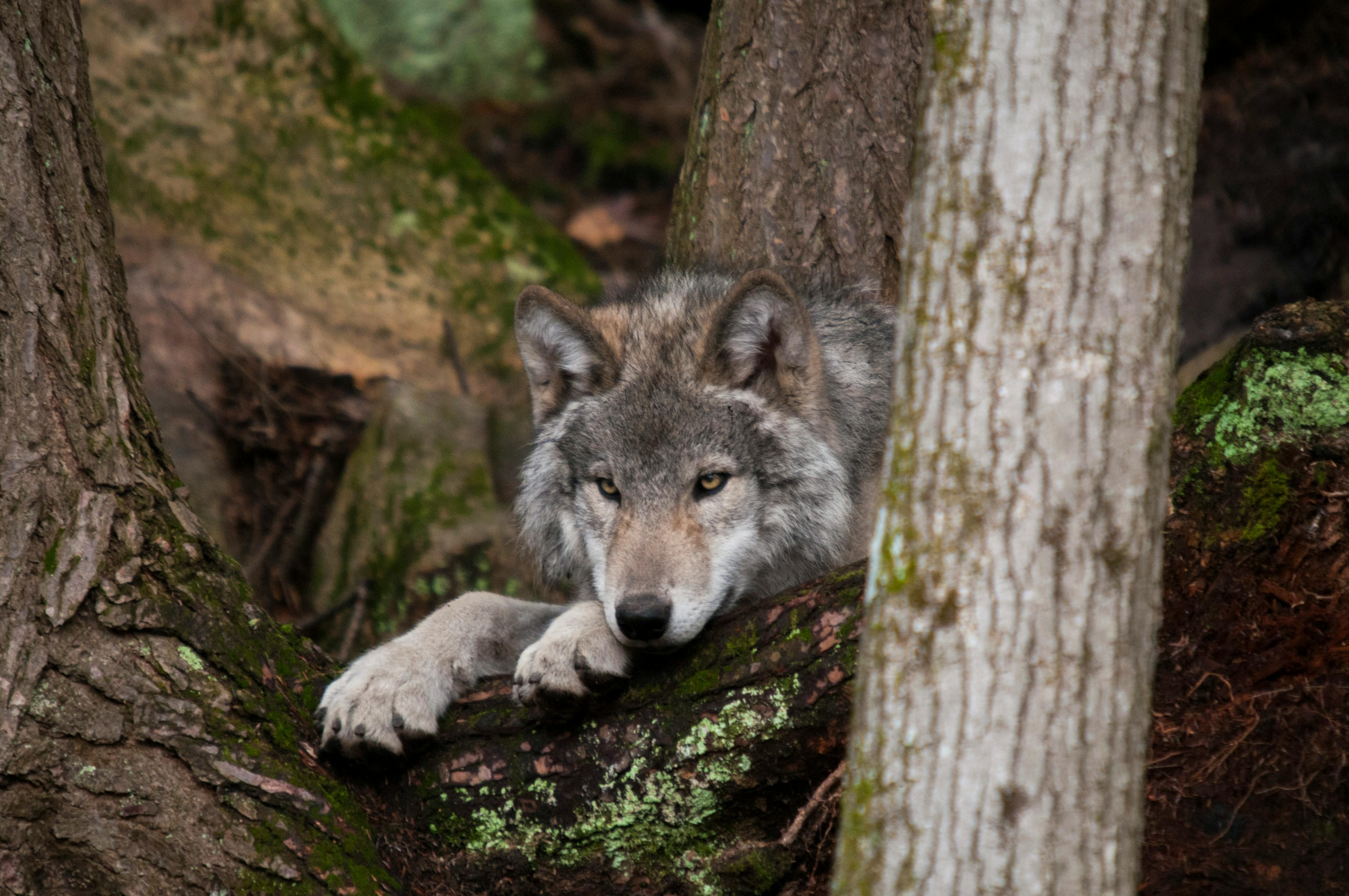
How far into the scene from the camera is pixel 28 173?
137 inches

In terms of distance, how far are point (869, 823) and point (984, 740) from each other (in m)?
0.33

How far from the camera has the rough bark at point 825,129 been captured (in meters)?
5.86

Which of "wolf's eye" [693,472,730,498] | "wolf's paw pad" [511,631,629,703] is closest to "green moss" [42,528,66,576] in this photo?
"wolf's paw pad" [511,631,629,703]

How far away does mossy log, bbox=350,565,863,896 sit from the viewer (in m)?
3.45

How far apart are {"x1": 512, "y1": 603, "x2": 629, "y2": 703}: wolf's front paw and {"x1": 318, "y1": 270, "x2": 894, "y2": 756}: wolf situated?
17mm

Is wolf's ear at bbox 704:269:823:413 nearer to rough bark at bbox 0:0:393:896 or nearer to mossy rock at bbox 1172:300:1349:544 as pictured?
mossy rock at bbox 1172:300:1349:544

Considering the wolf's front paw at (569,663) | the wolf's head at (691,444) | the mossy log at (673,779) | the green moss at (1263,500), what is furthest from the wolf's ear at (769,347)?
the green moss at (1263,500)

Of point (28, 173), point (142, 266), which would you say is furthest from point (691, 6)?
point (28, 173)

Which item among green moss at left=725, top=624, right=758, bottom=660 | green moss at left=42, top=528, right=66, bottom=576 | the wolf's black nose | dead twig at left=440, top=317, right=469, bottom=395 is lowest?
green moss at left=725, top=624, right=758, bottom=660

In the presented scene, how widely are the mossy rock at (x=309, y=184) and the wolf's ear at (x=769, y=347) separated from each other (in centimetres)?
443

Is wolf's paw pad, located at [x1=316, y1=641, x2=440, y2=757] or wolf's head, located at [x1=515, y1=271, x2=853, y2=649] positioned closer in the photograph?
wolf's paw pad, located at [x1=316, y1=641, x2=440, y2=757]

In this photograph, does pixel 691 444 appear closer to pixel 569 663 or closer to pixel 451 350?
pixel 569 663

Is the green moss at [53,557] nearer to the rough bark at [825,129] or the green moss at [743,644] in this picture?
the green moss at [743,644]

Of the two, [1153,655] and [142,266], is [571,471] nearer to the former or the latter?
[1153,655]
